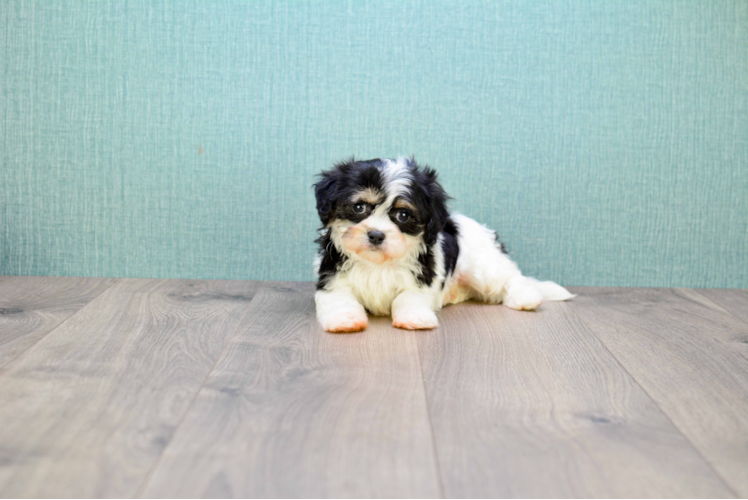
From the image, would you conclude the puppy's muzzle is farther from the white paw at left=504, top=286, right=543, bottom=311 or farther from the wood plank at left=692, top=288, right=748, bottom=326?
the wood plank at left=692, top=288, right=748, bottom=326

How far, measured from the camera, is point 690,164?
2.89m

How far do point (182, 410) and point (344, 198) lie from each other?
901 millimetres

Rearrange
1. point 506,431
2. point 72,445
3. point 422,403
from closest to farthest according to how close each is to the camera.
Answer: point 72,445, point 506,431, point 422,403

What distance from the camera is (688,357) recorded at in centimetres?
193

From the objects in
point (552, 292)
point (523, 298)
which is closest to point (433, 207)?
point (523, 298)

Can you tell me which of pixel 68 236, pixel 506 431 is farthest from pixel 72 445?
pixel 68 236

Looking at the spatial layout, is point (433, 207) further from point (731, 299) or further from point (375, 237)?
point (731, 299)

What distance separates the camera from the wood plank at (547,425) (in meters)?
1.17

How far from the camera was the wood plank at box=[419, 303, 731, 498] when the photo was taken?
1170mm

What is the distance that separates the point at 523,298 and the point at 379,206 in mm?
702

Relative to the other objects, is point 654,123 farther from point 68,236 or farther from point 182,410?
point 68,236

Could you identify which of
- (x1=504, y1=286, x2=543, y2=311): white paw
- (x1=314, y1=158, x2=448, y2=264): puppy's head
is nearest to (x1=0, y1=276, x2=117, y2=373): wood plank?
(x1=314, y1=158, x2=448, y2=264): puppy's head

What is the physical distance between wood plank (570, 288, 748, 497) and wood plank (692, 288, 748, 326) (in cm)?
5

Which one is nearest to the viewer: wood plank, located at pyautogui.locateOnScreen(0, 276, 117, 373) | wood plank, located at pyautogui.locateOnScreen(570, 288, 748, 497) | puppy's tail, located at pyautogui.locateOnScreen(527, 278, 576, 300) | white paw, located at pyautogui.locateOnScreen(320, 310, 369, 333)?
wood plank, located at pyautogui.locateOnScreen(570, 288, 748, 497)
